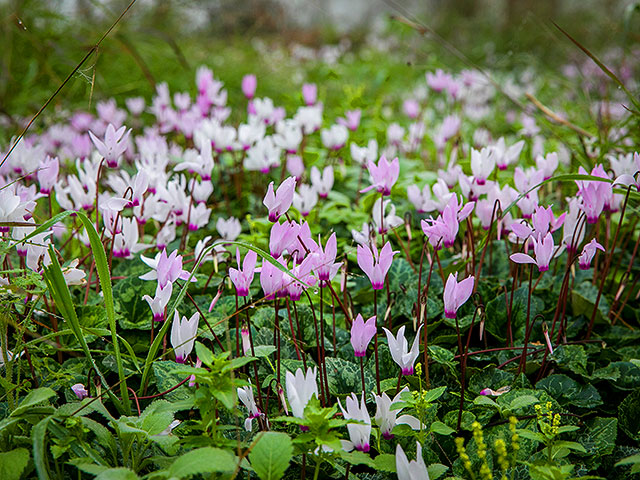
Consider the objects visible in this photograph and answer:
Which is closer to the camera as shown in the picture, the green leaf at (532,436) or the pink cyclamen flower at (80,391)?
the green leaf at (532,436)

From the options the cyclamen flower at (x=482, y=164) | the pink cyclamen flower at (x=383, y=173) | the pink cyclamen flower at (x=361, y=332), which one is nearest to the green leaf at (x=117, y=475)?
the pink cyclamen flower at (x=361, y=332)

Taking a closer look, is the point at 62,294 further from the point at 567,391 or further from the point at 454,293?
the point at 567,391

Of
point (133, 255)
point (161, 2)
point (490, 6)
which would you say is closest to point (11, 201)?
point (133, 255)

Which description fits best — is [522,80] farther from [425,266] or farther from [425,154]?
[425,266]

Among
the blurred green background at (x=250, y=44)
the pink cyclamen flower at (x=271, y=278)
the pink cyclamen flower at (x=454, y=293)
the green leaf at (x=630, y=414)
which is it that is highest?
Answer: the blurred green background at (x=250, y=44)

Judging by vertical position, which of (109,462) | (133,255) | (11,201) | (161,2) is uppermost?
(161,2)

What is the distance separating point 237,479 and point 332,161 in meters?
2.20

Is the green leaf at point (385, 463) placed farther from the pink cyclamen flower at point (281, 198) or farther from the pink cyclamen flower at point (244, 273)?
the pink cyclamen flower at point (281, 198)

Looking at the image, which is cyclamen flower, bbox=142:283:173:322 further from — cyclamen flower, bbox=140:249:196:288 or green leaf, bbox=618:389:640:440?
green leaf, bbox=618:389:640:440

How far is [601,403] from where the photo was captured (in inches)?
61.9

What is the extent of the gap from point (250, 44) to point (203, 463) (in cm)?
872

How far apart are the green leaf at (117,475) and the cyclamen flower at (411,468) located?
1.65 feet

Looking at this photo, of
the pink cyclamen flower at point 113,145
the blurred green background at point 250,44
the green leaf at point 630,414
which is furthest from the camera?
the blurred green background at point 250,44

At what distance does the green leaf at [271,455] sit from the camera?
113 centimetres
